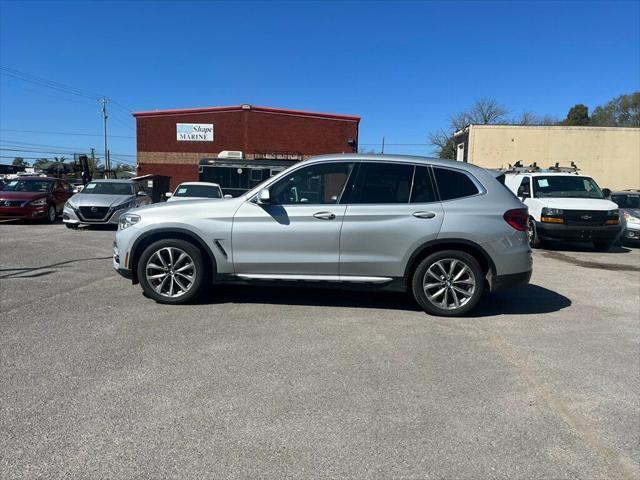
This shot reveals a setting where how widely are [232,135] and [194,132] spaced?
8.98 ft

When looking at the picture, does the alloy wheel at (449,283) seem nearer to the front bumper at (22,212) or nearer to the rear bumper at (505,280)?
the rear bumper at (505,280)

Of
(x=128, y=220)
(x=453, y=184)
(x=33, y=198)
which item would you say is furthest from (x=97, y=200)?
(x=453, y=184)

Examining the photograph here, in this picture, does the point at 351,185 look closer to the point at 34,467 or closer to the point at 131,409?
the point at 131,409

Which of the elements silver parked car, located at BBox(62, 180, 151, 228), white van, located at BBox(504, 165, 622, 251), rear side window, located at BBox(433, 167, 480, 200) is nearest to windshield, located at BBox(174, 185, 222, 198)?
silver parked car, located at BBox(62, 180, 151, 228)

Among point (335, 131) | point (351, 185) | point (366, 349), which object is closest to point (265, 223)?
point (351, 185)

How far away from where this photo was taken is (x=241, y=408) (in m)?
3.29

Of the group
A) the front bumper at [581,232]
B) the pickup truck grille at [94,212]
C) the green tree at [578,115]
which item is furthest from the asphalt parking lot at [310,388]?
the green tree at [578,115]

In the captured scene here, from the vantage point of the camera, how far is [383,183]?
5641 millimetres

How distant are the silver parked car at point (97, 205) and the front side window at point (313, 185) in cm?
938

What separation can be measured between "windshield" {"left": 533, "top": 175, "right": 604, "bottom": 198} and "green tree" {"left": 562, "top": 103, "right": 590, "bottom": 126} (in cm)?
5957

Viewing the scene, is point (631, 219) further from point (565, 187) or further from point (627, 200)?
point (565, 187)

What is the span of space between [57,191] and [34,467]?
16905mm

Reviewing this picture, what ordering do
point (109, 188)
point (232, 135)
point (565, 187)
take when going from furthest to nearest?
point (232, 135), point (109, 188), point (565, 187)

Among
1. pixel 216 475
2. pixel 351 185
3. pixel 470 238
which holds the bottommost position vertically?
pixel 216 475
